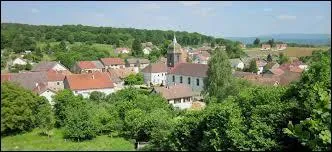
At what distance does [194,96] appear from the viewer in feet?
114

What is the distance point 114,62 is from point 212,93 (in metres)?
32.9

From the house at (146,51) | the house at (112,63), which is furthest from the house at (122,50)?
the house at (112,63)

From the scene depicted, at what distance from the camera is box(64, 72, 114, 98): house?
3372 cm

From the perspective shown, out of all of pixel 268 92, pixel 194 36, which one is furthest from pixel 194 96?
pixel 194 36

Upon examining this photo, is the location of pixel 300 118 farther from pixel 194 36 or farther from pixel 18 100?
pixel 194 36

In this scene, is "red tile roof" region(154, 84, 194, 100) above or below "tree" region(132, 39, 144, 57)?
below

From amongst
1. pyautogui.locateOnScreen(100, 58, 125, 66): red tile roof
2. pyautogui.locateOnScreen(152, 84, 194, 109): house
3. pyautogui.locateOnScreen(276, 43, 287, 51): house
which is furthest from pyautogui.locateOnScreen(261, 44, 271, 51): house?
pyautogui.locateOnScreen(152, 84, 194, 109): house

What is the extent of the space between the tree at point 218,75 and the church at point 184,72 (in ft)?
19.1

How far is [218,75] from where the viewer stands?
3275 centimetres

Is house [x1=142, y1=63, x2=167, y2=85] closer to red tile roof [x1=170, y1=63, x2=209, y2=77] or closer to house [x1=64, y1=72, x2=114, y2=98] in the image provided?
red tile roof [x1=170, y1=63, x2=209, y2=77]

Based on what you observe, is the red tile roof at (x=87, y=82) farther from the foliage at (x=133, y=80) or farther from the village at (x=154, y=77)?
the foliage at (x=133, y=80)

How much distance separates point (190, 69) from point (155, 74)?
8.21m

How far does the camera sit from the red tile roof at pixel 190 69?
41656 millimetres

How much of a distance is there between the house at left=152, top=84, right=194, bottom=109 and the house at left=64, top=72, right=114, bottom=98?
500 cm
